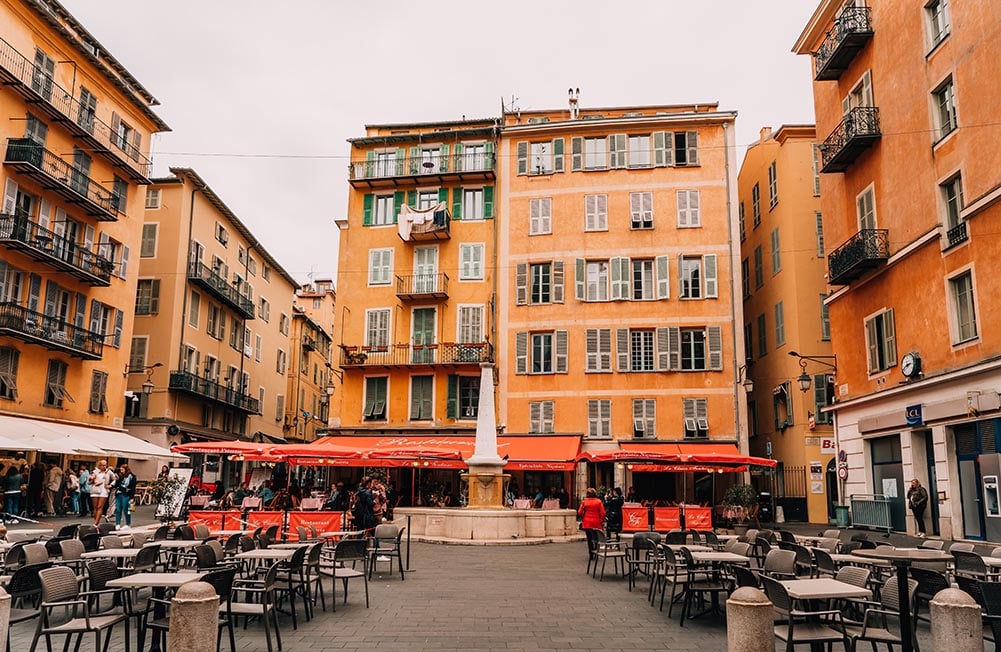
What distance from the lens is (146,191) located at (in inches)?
1508

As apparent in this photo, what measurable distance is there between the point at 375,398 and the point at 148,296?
12.7 metres

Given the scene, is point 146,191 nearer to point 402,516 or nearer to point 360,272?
point 360,272

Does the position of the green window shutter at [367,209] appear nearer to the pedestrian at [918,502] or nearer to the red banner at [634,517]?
the red banner at [634,517]

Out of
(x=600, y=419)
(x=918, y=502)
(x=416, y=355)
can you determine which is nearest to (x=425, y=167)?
(x=416, y=355)

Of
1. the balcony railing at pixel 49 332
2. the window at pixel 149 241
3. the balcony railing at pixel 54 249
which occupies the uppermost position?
the window at pixel 149 241

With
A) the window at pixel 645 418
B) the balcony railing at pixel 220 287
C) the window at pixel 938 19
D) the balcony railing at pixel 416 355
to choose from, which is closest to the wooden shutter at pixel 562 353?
the balcony railing at pixel 416 355

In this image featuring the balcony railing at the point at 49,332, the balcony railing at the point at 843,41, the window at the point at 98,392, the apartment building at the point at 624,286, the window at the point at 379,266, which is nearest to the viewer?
the balcony railing at the point at 843,41

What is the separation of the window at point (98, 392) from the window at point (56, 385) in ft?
5.04

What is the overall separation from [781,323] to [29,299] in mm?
28399

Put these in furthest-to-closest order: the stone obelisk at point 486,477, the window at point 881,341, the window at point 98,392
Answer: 1. the window at point 98,392
2. the window at point 881,341
3. the stone obelisk at point 486,477

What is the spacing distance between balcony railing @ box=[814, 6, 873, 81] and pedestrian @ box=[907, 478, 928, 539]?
12.8m

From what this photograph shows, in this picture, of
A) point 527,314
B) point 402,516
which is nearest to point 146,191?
point 527,314

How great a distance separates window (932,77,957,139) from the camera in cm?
1995

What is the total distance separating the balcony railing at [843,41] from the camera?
24109 mm
